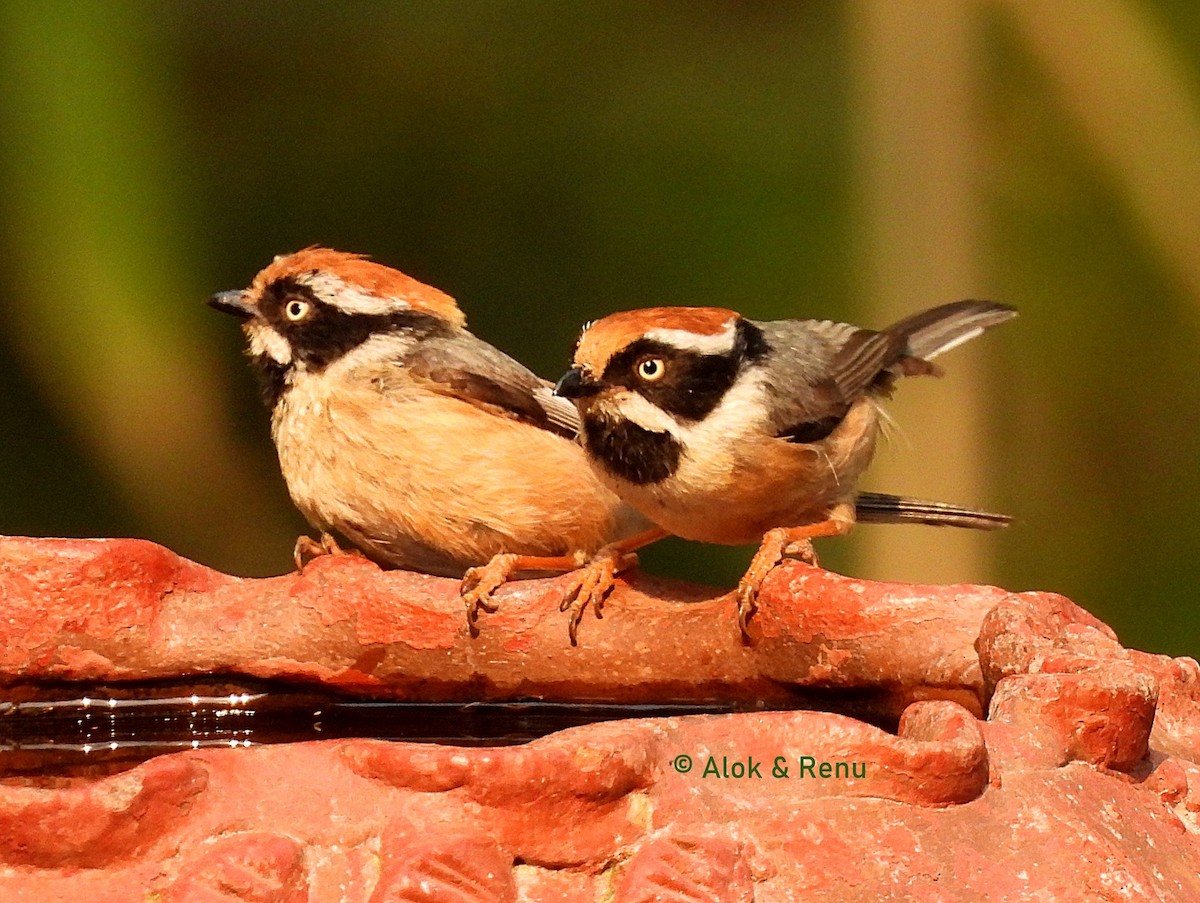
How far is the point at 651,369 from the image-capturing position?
10.6ft

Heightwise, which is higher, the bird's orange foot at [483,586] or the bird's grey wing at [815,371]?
the bird's grey wing at [815,371]

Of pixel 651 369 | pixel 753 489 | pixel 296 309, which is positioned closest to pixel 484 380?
pixel 296 309

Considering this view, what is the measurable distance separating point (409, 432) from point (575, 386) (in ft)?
2.21

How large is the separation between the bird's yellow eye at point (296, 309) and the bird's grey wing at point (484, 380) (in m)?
0.27

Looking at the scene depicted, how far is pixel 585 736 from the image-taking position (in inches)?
70.4

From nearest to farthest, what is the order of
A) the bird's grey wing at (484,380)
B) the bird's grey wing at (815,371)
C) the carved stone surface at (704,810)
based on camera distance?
the carved stone surface at (704,810), the bird's grey wing at (815,371), the bird's grey wing at (484,380)

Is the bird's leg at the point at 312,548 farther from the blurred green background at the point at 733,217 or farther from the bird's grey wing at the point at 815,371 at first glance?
the bird's grey wing at the point at 815,371

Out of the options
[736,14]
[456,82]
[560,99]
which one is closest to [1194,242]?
[736,14]

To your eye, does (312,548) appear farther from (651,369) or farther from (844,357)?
(844,357)

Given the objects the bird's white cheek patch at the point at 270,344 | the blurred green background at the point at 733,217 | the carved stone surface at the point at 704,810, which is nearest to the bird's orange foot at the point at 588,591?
the carved stone surface at the point at 704,810

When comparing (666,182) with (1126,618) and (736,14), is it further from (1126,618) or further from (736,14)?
(1126,618)

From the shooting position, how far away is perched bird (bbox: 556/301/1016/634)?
323 cm

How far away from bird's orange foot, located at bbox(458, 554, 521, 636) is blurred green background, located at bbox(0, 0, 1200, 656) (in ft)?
5.41

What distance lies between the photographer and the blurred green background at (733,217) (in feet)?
16.0
